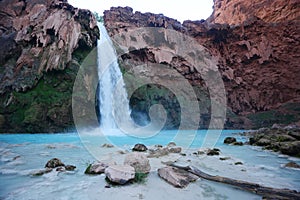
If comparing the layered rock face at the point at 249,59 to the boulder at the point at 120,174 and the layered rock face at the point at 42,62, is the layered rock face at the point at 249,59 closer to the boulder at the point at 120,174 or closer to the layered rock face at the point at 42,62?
the layered rock face at the point at 42,62

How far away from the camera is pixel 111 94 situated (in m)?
17.0

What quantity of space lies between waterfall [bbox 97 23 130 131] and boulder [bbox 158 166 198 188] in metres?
11.8

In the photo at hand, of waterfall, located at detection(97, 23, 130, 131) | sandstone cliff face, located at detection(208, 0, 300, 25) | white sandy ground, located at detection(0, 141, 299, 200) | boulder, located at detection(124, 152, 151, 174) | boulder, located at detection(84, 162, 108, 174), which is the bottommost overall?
white sandy ground, located at detection(0, 141, 299, 200)

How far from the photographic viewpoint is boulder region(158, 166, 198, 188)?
11.0 ft

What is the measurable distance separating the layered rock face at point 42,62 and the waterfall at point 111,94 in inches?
74.3

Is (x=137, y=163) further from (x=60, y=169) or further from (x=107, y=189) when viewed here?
(x=60, y=169)

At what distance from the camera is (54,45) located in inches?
654

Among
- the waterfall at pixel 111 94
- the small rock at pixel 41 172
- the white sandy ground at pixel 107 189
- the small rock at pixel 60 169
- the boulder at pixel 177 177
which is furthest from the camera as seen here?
the waterfall at pixel 111 94

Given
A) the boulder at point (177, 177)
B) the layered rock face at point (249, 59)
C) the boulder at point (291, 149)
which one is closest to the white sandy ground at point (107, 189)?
the boulder at point (177, 177)

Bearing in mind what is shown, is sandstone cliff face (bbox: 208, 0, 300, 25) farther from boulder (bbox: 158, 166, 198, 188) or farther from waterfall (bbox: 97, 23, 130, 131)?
boulder (bbox: 158, 166, 198, 188)

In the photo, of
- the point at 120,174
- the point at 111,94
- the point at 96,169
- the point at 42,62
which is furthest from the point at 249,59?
the point at 120,174

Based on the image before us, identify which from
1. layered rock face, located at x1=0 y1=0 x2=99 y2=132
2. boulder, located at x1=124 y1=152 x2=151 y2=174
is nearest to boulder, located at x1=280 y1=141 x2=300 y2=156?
boulder, located at x1=124 y1=152 x2=151 y2=174

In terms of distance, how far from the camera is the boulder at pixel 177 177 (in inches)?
132

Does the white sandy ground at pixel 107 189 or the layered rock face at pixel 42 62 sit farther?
the layered rock face at pixel 42 62
